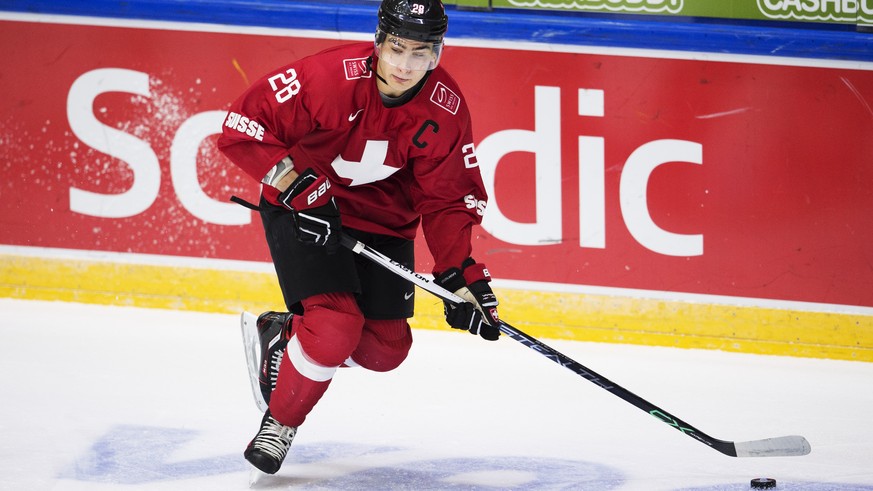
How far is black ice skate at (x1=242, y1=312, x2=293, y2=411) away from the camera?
2844mm

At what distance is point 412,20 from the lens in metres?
2.45

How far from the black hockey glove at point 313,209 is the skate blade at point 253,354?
21.7 inches

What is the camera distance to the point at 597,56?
3922 millimetres

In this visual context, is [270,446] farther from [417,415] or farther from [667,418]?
[667,418]

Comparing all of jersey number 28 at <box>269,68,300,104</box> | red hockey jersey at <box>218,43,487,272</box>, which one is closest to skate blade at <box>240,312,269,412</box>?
red hockey jersey at <box>218,43,487,272</box>

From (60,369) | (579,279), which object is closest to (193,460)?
(60,369)

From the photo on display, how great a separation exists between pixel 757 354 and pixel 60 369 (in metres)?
2.32

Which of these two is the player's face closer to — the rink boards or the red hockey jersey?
the red hockey jersey

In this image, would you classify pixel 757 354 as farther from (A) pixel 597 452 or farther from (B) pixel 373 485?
(B) pixel 373 485

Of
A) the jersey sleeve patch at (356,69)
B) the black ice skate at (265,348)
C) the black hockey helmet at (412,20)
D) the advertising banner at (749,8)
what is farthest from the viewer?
the advertising banner at (749,8)

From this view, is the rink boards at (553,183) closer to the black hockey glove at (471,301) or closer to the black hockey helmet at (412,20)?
the black hockey glove at (471,301)

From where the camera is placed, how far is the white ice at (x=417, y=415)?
2.64m

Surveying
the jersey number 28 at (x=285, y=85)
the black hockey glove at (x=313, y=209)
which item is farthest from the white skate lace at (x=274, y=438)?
the jersey number 28 at (x=285, y=85)

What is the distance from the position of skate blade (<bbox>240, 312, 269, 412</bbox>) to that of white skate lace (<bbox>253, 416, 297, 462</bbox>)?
0.34 m
